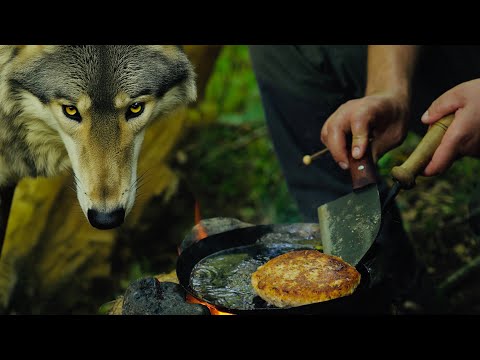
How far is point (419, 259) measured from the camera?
266 centimetres

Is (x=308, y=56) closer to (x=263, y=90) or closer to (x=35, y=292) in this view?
(x=263, y=90)

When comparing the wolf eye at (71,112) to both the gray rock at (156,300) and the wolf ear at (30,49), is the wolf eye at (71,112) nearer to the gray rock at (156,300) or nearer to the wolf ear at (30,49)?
the wolf ear at (30,49)

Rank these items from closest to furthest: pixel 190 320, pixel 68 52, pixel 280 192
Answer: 1. pixel 190 320
2. pixel 68 52
3. pixel 280 192

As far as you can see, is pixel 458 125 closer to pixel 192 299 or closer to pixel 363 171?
pixel 363 171

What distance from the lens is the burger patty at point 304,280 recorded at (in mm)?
1438

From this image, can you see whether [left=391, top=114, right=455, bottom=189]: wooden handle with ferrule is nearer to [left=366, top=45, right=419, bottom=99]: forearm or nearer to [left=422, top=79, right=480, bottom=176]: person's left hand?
[left=422, top=79, right=480, bottom=176]: person's left hand

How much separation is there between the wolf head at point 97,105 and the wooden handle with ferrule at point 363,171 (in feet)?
2.15

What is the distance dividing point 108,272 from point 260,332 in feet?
4.88

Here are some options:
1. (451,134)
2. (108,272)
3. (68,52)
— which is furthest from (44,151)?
(451,134)

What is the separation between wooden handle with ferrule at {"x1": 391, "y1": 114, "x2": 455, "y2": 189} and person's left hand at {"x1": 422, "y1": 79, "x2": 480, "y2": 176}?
0.02 m

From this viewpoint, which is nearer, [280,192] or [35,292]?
[35,292]

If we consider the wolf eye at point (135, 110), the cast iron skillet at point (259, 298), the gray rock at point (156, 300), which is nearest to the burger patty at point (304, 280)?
the cast iron skillet at point (259, 298)

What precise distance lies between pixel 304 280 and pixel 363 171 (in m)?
0.43

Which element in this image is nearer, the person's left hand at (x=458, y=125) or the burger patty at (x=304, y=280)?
the burger patty at (x=304, y=280)
